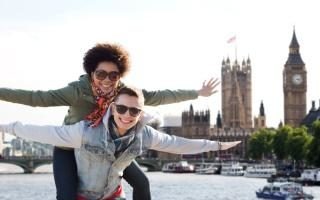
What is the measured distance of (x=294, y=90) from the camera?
472ft

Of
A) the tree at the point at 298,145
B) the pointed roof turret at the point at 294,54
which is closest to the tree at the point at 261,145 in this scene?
the tree at the point at 298,145

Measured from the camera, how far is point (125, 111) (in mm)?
4281

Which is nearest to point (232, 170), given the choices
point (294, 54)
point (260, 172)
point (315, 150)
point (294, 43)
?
point (260, 172)

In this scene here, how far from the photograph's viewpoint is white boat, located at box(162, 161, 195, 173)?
4510 inches

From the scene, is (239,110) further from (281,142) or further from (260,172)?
(260,172)

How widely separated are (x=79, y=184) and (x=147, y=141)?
371mm

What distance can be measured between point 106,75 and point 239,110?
154867 millimetres

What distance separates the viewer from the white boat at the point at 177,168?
4510 inches

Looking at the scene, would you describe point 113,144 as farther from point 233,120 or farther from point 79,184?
point 233,120

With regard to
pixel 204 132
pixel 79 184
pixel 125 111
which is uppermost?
pixel 204 132

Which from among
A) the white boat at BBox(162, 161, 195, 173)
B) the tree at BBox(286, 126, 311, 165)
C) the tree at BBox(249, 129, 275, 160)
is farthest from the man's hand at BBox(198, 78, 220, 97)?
the white boat at BBox(162, 161, 195, 173)

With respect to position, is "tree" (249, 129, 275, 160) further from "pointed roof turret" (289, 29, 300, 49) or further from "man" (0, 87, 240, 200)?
"man" (0, 87, 240, 200)

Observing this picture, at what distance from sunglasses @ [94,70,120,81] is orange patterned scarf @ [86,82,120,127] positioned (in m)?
0.04

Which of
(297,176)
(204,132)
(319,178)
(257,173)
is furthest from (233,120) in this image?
(319,178)
